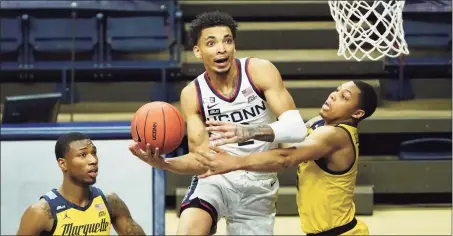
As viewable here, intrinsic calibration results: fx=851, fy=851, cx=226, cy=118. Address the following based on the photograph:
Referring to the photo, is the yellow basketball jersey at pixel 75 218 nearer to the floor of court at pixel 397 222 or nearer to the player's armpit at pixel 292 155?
the player's armpit at pixel 292 155

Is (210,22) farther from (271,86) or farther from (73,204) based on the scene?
(73,204)

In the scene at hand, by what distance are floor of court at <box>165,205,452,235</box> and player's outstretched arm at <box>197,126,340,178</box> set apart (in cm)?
240

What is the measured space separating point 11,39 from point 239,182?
438 centimetres

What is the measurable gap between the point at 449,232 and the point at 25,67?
4040 millimetres

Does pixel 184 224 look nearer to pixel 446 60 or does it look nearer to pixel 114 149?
pixel 114 149

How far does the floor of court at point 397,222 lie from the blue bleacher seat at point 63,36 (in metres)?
2.04

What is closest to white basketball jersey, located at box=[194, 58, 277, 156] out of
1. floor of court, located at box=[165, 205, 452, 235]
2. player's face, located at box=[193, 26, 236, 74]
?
player's face, located at box=[193, 26, 236, 74]

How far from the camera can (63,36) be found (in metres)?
7.89

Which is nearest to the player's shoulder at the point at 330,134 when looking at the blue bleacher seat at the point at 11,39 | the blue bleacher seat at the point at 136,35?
the blue bleacher seat at the point at 136,35

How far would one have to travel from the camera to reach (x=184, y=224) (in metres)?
3.89

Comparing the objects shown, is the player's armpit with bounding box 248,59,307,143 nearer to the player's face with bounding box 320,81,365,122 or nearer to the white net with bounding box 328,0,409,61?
the player's face with bounding box 320,81,365,122

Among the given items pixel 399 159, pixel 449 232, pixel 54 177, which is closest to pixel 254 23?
pixel 399 159

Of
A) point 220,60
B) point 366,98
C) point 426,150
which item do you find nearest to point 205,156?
point 220,60

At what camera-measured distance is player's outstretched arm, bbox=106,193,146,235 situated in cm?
454
